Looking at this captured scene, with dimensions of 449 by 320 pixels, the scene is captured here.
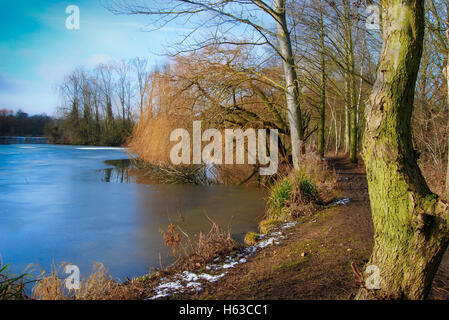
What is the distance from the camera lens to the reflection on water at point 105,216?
5.58 metres

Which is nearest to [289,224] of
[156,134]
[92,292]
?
[92,292]

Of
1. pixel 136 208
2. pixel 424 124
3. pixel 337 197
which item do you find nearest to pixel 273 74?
pixel 424 124

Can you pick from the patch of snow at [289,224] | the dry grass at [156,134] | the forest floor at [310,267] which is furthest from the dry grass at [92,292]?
the dry grass at [156,134]

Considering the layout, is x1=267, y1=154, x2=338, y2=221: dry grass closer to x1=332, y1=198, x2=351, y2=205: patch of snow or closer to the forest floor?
x1=332, y1=198, x2=351, y2=205: patch of snow

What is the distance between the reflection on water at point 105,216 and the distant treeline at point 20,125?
47.4 meters

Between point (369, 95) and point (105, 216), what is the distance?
788 cm

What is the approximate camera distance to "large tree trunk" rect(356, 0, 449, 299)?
84.8 inches

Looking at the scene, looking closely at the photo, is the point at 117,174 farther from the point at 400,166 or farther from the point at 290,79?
the point at 400,166

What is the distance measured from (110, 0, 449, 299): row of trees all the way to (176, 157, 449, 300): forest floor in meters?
0.46

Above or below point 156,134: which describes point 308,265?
below

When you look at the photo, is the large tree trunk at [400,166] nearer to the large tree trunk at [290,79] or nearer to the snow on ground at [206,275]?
the snow on ground at [206,275]

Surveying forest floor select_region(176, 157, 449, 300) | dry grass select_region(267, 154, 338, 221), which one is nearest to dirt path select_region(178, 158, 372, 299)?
forest floor select_region(176, 157, 449, 300)

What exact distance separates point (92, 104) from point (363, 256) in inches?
1896

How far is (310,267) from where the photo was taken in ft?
11.4
